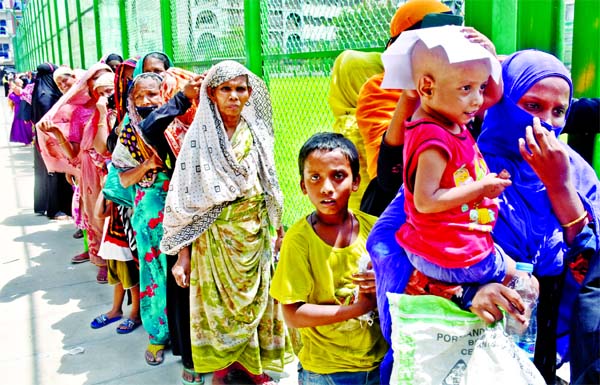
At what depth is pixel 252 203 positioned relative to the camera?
296 centimetres

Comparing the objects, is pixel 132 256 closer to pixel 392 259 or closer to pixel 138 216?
pixel 138 216

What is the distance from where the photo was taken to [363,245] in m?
1.92

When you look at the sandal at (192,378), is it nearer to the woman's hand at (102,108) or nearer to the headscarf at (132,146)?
the headscarf at (132,146)

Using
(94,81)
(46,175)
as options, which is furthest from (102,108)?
(46,175)

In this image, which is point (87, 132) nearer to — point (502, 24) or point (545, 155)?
point (502, 24)

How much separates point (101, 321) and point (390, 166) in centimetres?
317

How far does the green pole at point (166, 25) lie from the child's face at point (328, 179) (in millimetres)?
3608

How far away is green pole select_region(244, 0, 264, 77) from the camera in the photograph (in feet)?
12.3

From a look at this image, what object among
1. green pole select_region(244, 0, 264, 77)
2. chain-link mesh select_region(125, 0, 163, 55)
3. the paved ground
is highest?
chain-link mesh select_region(125, 0, 163, 55)

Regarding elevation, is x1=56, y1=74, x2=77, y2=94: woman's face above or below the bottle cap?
above

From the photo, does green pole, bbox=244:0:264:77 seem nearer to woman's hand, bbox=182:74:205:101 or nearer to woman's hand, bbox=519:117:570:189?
woman's hand, bbox=182:74:205:101

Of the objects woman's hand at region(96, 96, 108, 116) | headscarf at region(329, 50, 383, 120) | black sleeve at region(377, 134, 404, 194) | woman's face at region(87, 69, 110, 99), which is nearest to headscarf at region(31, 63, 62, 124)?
woman's face at region(87, 69, 110, 99)

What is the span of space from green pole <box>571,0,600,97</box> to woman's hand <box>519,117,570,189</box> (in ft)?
2.39

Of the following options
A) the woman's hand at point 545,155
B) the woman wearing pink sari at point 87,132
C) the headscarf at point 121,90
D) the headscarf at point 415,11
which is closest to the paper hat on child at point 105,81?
the woman wearing pink sari at point 87,132
